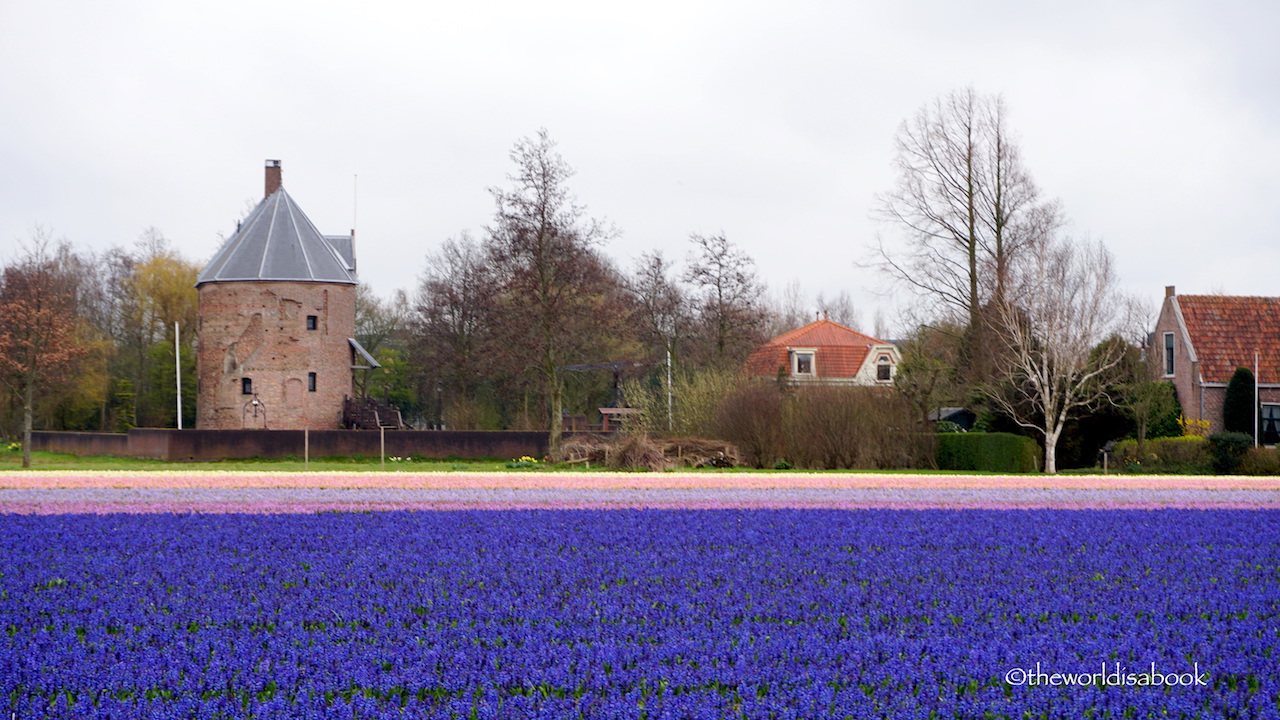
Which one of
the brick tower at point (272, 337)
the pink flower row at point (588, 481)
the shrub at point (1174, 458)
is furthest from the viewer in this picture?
the brick tower at point (272, 337)

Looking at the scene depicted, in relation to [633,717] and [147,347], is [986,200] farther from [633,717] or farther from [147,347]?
[147,347]

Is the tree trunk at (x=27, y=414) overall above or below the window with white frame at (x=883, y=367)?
below

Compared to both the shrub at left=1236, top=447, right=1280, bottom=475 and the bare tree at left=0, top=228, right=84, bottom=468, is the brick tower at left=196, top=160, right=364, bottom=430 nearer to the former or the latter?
the bare tree at left=0, top=228, right=84, bottom=468

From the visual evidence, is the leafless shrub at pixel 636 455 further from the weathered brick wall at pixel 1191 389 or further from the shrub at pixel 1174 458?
the weathered brick wall at pixel 1191 389

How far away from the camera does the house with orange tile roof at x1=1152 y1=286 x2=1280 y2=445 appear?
1531 inches

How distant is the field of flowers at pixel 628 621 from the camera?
5.93 meters

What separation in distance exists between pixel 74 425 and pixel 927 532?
2299 inches

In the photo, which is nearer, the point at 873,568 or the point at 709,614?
the point at 709,614

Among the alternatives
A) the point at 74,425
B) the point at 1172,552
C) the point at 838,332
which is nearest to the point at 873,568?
the point at 1172,552

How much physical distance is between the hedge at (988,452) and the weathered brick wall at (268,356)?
28864 millimetres

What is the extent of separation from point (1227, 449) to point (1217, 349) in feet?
43.7

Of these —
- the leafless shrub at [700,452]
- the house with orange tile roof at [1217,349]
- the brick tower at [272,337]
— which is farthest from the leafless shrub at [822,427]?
the brick tower at [272,337]

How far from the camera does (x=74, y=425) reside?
61594mm

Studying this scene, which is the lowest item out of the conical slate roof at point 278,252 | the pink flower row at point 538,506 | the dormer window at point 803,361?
the pink flower row at point 538,506
